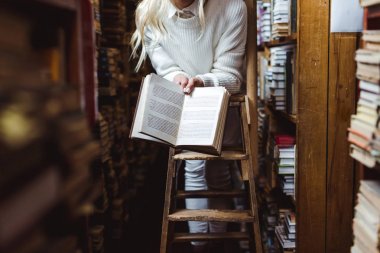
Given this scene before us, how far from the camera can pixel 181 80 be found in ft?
6.89

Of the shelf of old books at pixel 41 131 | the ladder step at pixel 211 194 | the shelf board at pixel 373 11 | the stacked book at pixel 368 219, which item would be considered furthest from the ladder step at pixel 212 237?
the shelf of old books at pixel 41 131

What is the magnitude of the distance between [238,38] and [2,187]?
1743mm

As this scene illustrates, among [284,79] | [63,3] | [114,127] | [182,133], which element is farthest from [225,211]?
[114,127]

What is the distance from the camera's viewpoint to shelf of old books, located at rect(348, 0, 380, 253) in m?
1.37

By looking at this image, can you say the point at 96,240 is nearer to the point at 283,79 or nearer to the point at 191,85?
the point at 191,85

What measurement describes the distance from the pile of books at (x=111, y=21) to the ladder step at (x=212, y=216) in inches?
76.6

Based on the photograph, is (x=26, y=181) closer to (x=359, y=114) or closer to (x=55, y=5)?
(x=55, y=5)

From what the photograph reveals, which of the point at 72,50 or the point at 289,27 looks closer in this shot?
the point at 72,50

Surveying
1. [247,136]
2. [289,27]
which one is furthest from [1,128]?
[289,27]

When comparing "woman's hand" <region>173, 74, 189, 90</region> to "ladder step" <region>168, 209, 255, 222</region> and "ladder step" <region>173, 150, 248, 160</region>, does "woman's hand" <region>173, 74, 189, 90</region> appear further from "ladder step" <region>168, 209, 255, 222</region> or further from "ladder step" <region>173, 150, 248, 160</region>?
"ladder step" <region>168, 209, 255, 222</region>

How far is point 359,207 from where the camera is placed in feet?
5.10

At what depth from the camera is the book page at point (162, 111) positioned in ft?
6.21

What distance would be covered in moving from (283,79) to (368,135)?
1457 millimetres

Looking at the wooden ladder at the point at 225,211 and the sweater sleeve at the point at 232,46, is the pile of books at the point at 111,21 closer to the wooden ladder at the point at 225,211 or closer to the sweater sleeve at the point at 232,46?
the sweater sleeve at the point at 232,46
